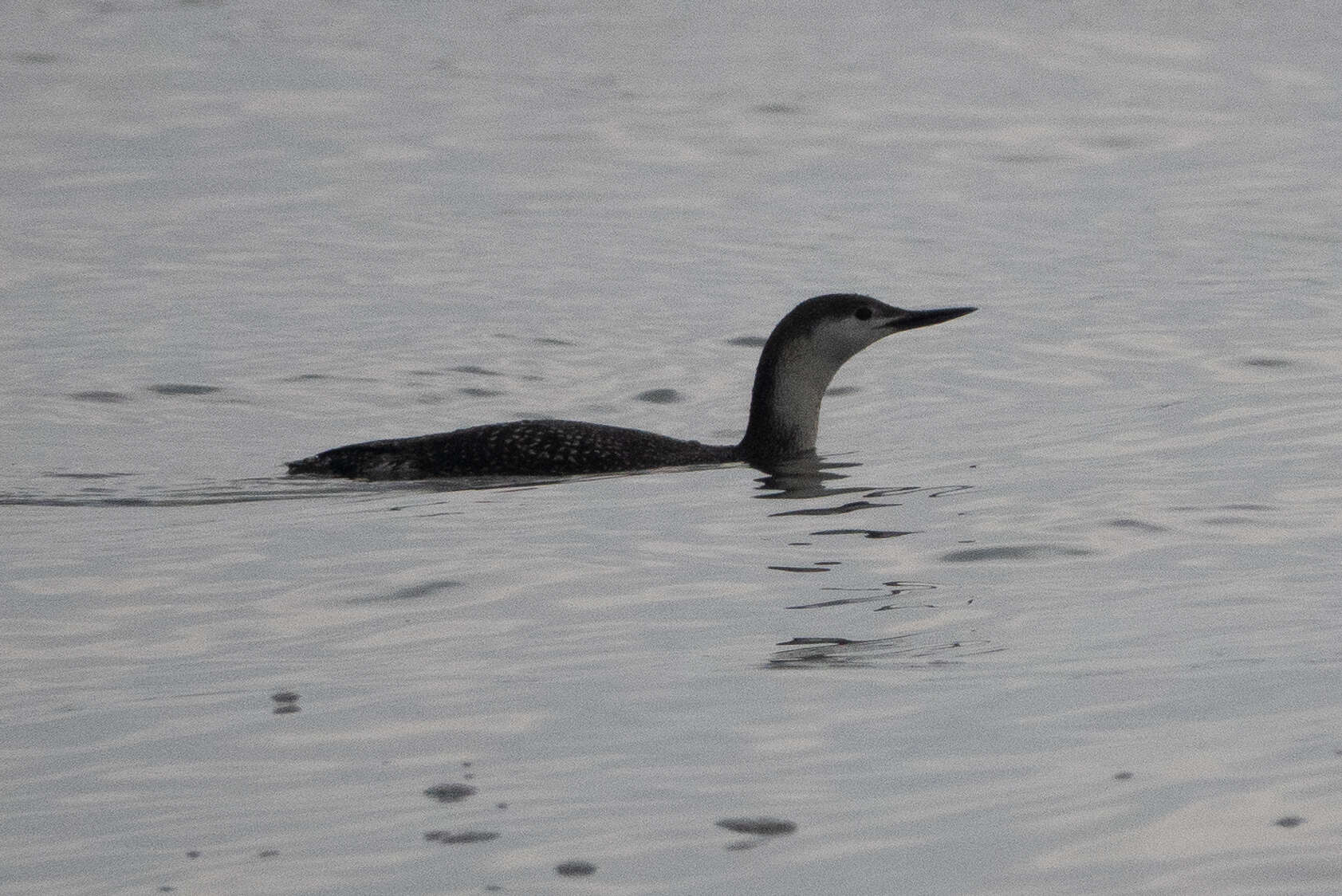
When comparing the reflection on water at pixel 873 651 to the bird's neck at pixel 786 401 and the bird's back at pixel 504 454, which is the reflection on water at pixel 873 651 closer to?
the bird's back at pixel 504 454

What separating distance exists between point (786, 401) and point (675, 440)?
456 millimetres

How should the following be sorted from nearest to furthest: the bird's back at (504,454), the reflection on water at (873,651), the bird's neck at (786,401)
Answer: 1. the reflection on water at (873,651)
2. the bird's back at (504,454)
3. the bird's neck at (786,401)

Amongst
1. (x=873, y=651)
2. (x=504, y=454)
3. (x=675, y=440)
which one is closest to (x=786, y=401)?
(x=675, y=440)

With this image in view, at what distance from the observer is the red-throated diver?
25.0 ft

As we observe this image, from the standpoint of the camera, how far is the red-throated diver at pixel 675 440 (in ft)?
25.0

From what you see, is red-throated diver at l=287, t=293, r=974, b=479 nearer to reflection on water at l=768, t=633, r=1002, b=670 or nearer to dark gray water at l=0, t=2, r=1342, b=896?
dark gray water at l=0, t=2, r=1342, b=896

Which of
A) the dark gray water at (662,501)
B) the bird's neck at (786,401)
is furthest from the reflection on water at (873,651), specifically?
the bird's neck at (786,401)

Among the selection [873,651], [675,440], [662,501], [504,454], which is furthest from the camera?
[675,440]

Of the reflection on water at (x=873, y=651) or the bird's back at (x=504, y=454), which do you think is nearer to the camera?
the reflection on water at (x=873, y=651)

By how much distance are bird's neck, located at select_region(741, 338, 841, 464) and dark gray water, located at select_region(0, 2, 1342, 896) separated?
18 centimetres

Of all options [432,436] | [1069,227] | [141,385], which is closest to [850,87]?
[1069,227]

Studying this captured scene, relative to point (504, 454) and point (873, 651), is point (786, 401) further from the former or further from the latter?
point (873, 651)

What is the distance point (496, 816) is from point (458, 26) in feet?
60.3

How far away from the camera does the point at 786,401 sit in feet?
27.0
